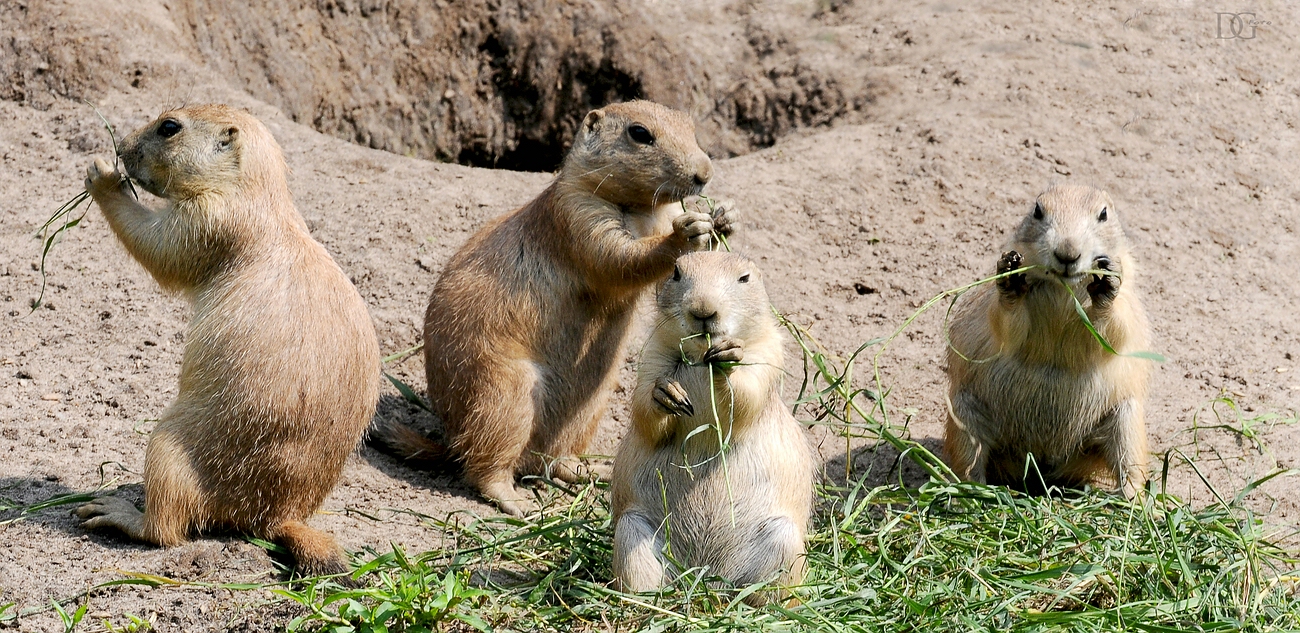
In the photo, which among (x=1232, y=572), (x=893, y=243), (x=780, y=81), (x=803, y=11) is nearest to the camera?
(x=1232, y=572)

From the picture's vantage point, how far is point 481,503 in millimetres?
6574

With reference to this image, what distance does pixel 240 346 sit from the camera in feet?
17.2

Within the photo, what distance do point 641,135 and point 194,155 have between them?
7.31ft

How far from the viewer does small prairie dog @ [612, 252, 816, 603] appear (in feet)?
15.4

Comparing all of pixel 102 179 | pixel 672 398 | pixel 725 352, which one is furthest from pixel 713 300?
pixel 102 179

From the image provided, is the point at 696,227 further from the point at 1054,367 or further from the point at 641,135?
the point at 1054,367

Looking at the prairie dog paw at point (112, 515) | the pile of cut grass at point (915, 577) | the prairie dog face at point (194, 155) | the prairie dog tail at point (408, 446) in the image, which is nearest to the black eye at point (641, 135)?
the pile of cut grass at point (915, 577)

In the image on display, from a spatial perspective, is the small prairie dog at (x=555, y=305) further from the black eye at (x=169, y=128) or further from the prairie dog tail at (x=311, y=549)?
the black eye at (x=169, y=128)

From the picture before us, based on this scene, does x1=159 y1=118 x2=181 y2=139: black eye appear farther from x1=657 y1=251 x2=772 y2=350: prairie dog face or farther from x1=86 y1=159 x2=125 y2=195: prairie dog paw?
x1=657 y1=251 x2=772 y2=350: prairie dog face

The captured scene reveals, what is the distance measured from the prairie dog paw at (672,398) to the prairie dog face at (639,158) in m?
2.00

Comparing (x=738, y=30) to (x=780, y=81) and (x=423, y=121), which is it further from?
(x=423, y=121)

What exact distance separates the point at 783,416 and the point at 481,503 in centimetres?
212

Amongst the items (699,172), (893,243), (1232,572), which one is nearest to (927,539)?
(1232,572)

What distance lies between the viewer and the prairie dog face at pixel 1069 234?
5.67 m
